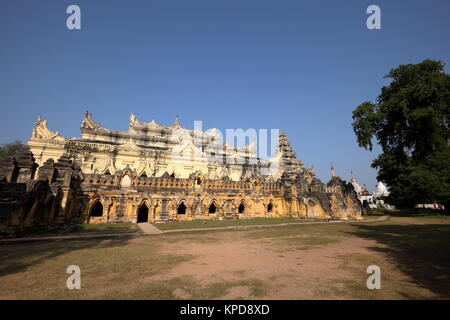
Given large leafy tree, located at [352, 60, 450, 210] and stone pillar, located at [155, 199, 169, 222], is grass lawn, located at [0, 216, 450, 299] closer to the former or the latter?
stone pillar, located at [155, 199, 169, 222]

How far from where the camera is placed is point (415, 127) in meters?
24.6

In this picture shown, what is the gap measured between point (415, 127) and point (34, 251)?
→ 3325cm

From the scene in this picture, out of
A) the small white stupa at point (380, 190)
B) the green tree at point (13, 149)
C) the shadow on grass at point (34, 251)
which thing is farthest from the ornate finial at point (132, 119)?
the small white stupa at point (380, 190)

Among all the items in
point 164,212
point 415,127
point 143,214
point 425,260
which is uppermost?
point 415,127

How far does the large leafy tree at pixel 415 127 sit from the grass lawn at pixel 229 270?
68.5 feet

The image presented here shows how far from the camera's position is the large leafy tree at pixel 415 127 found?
2386 cm

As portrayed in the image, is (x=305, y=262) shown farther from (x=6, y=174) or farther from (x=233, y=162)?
(x=233, y=162)

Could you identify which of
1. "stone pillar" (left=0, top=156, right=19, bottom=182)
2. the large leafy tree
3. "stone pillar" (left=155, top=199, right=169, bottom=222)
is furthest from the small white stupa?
"stone pillar" (left=0, top=156, right=19, bottom=182)

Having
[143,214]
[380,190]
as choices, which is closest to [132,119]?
[143,214]

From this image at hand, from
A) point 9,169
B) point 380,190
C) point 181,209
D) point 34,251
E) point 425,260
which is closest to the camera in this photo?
point 425,260

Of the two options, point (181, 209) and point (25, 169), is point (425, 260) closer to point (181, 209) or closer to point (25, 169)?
point (181, 209)

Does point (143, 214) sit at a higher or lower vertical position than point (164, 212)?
lower

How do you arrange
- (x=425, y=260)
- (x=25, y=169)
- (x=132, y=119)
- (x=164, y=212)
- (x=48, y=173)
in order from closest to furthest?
(x=425, y=260)
(x=25, y=169)
(x=48, y=173)
(x=164, y=212)
(x=132, y=119)
